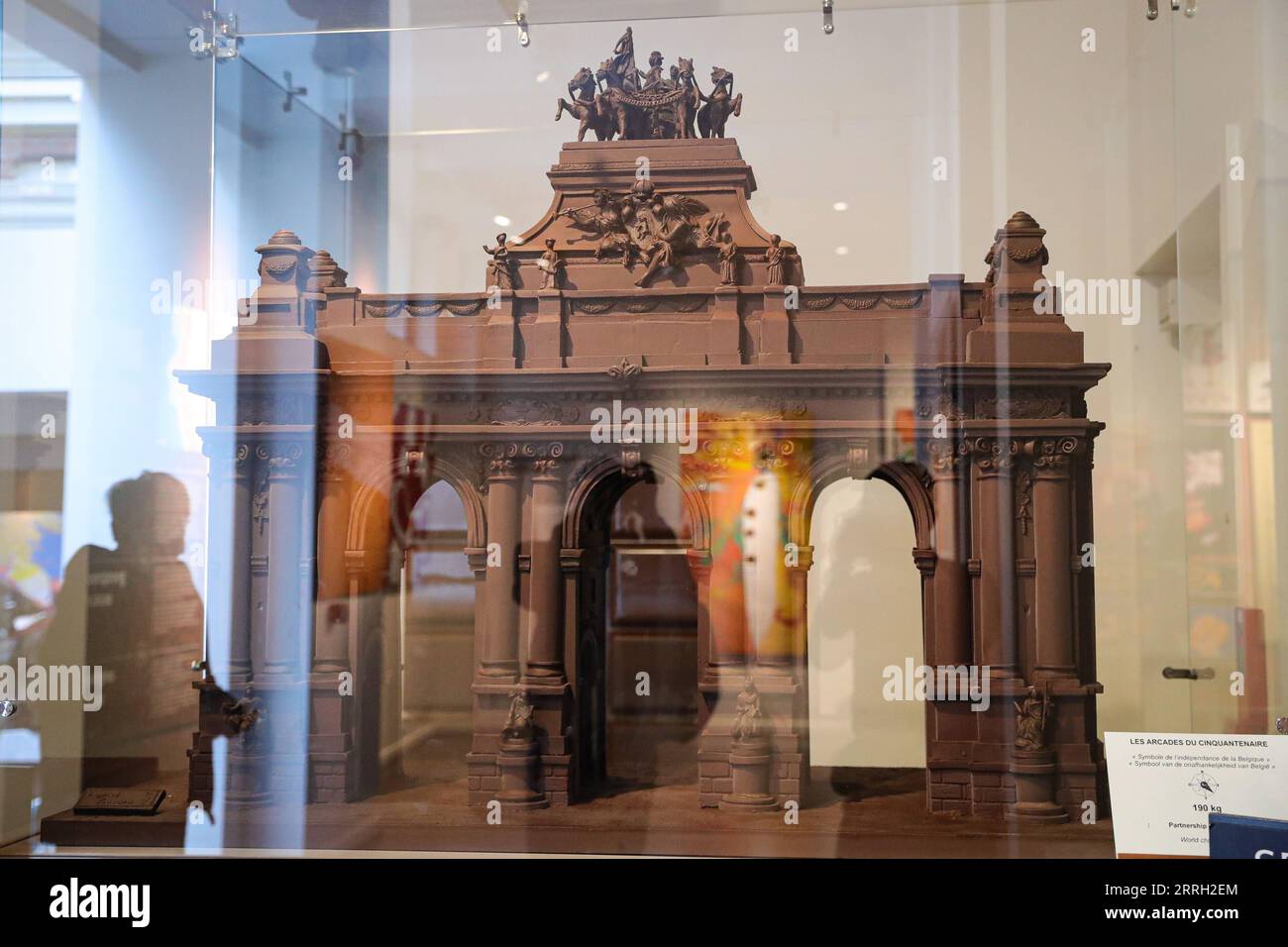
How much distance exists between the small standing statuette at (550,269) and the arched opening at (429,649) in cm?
236

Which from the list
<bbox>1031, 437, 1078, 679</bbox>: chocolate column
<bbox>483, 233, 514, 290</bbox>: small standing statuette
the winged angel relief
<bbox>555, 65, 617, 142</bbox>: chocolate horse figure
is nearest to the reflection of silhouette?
<bbox>483, 233, 514, 290</bbox>: small standing statuette

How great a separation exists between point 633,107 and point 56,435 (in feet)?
20.7

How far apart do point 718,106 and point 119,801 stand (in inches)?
337

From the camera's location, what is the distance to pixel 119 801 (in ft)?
30.6

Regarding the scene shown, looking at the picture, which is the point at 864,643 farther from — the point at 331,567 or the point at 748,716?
the point at 331,567

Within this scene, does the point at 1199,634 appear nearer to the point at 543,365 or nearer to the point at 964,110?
the point at 964,110

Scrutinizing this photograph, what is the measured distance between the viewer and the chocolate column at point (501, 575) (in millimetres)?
10734

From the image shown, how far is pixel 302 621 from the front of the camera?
1028cm

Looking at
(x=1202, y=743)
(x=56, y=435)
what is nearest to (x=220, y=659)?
(x=56, y=435)

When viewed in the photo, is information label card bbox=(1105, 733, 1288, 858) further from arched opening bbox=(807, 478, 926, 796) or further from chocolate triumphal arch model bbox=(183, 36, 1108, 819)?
arched opening bbox=(807, 478, 926, 796)

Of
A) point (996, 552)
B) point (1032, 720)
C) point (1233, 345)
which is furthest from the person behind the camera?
point (996, 552)

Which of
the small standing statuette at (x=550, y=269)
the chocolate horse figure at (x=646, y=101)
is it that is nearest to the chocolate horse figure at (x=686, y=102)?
the chocolate horse figure at (x=646, y=101)

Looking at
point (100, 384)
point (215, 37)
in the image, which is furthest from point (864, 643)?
point (215, 37)

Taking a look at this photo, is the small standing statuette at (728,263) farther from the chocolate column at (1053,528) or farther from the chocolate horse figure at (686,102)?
the chocolate column at (1053,528)
